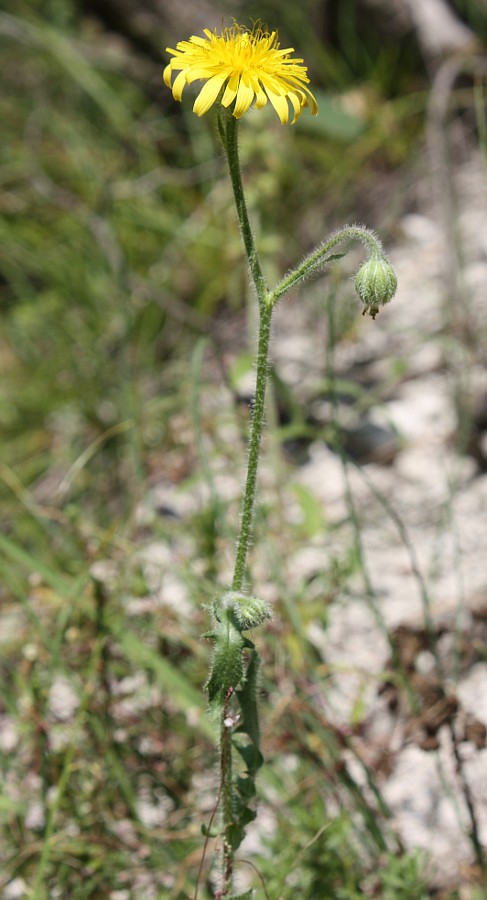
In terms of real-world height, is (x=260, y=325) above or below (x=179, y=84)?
below

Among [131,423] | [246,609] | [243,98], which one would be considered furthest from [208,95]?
[131,423]

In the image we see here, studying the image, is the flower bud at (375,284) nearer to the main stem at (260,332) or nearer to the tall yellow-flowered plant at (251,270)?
the tall yellow-flowered plant at (251,270)

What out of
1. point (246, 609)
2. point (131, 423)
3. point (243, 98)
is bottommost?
point (246, 609)

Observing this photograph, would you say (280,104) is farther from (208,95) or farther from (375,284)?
(375,284)

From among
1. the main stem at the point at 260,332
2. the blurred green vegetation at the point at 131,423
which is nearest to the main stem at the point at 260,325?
the main stem at the point at 260,332

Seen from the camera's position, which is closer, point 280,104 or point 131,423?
point 280,104

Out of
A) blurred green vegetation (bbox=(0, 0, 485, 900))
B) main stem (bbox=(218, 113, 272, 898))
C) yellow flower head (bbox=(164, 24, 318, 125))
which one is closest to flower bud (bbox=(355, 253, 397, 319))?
main stem (bbox=(218, 113, 272, 898))

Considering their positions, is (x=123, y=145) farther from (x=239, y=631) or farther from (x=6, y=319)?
(x=239, y=631)
